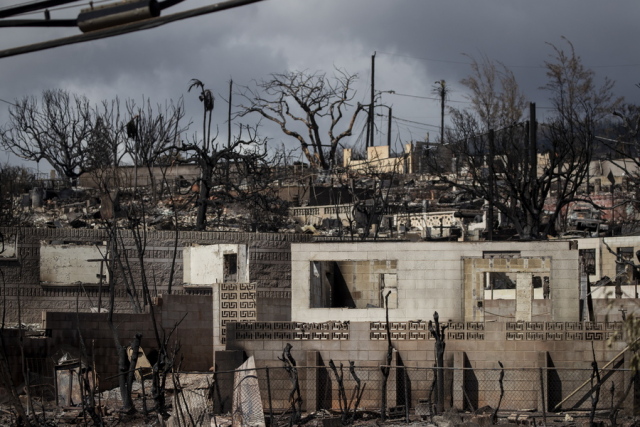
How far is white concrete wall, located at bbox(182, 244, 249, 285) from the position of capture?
→ 2598cm

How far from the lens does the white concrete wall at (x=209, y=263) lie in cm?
2598

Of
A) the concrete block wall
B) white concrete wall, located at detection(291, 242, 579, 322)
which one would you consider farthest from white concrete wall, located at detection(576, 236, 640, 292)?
the concrete block wall

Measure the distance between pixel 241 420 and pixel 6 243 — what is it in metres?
12.2

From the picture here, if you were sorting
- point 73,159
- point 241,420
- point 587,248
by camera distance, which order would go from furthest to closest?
point 73,159 < point 587,248 < point 241,420

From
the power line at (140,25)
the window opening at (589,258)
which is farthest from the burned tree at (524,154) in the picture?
the power line at (140,25)

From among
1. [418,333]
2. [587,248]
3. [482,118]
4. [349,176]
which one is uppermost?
[482,118]

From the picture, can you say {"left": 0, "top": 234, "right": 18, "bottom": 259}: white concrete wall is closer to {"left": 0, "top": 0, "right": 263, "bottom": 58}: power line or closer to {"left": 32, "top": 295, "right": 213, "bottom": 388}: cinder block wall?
{"left": 32, "top": 295, "right": 213, "bottom": 388}: cinder block wall

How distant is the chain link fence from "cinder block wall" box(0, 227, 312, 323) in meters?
7.19

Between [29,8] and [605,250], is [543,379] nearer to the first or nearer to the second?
[605,250]

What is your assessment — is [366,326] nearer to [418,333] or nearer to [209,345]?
[418,333]

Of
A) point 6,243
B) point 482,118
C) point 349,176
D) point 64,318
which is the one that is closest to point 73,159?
point 349,176

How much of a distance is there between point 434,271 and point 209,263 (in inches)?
289

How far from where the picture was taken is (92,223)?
1316 inches

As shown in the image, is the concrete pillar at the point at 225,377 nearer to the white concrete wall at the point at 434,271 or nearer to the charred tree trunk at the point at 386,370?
the charred tree trunk at the point at 386,370
